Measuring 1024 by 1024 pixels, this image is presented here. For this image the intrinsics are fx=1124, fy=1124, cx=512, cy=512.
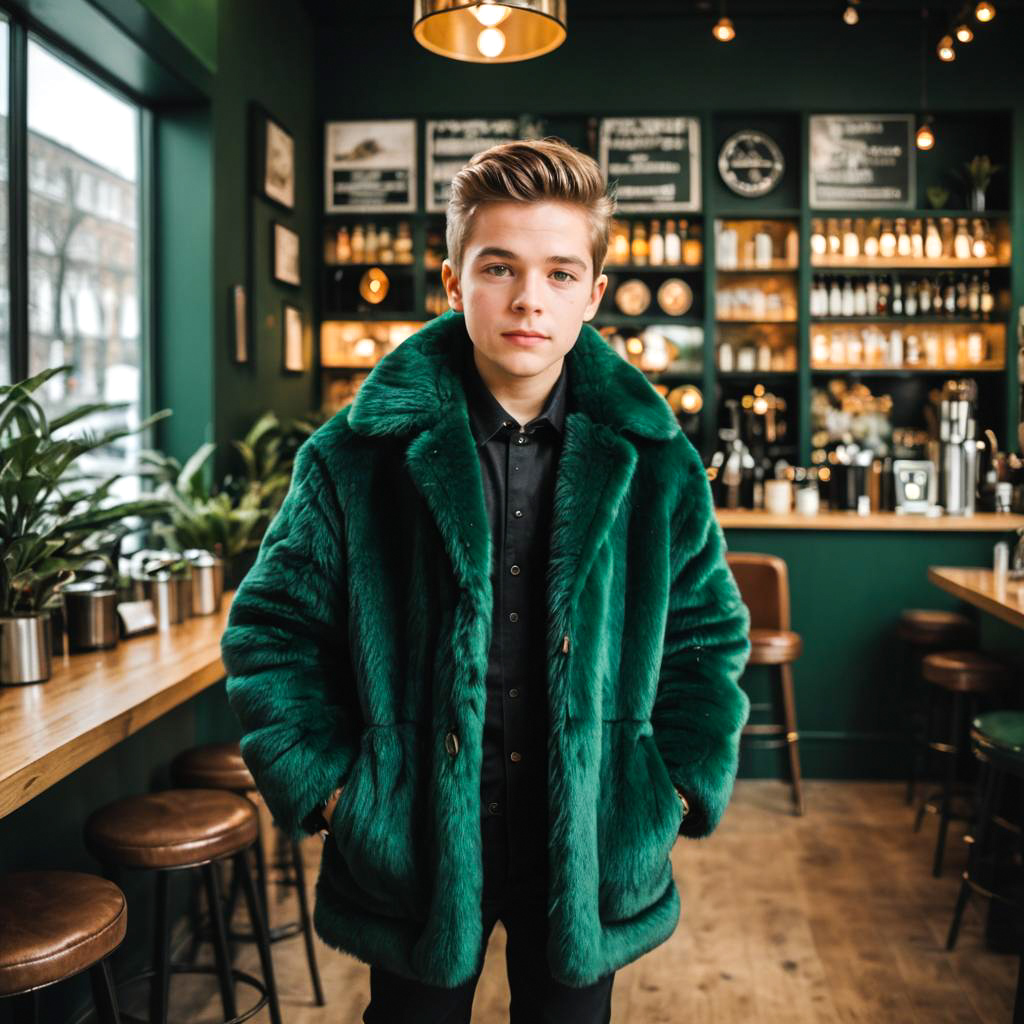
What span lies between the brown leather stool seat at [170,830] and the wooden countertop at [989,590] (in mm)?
2086

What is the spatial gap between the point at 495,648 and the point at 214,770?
1.58m

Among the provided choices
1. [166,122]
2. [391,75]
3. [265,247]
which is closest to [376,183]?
[391,75]

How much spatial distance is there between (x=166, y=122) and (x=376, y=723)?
3342 mm

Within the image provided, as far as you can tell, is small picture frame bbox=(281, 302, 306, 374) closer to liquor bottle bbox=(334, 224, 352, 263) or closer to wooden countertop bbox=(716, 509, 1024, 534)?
liquor bottle bbox=(334, 224, 352, 263)

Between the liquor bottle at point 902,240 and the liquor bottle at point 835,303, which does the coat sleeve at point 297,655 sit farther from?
the liquor bottle at point 902,240

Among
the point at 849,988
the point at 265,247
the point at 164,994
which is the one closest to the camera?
the point at 164,994

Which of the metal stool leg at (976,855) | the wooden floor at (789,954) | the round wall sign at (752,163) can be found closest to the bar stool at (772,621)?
the wooden floor at (789,954)

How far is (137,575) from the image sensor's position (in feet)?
9.77

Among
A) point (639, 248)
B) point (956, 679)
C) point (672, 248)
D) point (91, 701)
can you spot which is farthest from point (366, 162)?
point (91, 701)

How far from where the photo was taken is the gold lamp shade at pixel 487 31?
108 inches

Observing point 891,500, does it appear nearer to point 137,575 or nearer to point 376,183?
point 376,183

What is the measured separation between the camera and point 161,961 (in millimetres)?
2266

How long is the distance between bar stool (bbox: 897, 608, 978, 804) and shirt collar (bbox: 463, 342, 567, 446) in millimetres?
3411

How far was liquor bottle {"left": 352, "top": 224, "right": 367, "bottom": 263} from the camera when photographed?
609 centimetres
